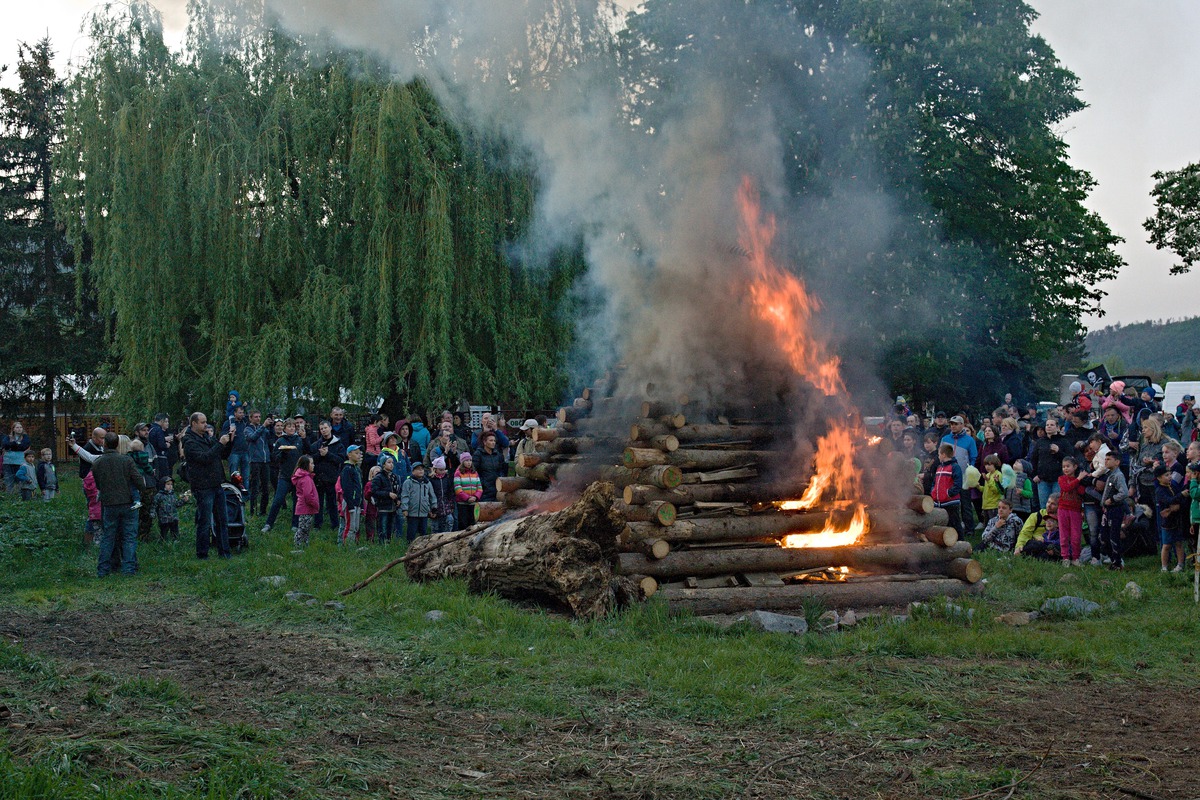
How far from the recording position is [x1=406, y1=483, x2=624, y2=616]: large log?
9.94m

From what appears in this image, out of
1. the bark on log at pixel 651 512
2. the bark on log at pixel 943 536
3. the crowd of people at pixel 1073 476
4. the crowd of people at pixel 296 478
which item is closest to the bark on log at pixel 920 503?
the bark on log at pixel 943 536

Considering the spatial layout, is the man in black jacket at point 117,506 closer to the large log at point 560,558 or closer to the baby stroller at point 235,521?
the baby stroller at point 235,521

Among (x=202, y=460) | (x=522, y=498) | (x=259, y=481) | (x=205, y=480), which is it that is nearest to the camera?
(x=522, y=498)

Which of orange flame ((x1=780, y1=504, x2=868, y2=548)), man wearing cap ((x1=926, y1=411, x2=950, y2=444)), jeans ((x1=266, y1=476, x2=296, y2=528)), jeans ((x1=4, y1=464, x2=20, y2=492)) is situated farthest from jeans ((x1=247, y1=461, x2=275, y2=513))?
man wearing cap ((x1=926, y1=411, x2=950, y2=444))

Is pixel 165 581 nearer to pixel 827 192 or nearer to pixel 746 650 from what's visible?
pixel 746 650

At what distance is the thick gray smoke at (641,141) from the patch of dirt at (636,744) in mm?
5896

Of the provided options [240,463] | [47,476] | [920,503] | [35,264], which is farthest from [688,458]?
[35,264]

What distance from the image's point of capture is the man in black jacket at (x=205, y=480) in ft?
45.5

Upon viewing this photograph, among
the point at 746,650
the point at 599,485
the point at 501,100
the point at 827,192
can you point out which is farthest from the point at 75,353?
the point at 746,650

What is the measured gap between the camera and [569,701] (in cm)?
694

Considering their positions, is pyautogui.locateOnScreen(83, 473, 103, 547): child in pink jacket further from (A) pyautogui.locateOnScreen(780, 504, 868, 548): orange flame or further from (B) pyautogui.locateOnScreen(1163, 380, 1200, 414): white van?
(B) pyautogui.locateOnScreen(1163, 380, 1200, 414): white van

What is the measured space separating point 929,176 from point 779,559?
16624 millimetres

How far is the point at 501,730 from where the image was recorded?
20.5ft

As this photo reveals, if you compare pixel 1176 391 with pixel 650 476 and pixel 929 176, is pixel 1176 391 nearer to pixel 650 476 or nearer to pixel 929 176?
pixel 929 176
